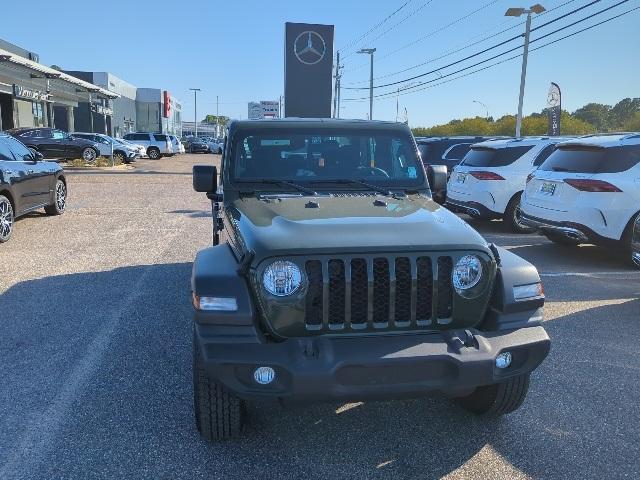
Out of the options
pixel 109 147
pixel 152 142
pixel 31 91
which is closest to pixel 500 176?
pixel 109 147

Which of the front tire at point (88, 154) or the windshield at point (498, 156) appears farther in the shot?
the front tire at point (88, 154)

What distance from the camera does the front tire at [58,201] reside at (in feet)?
36.3

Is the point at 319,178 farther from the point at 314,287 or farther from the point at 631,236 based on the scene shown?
the point at 631,236

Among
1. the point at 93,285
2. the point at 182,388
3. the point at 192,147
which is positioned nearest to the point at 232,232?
the point at 182,388

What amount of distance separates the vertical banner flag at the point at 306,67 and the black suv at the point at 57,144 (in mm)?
10227

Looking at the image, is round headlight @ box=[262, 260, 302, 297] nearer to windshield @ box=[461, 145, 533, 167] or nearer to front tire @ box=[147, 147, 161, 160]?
windshield @ box=[461, 145, 533, 167]

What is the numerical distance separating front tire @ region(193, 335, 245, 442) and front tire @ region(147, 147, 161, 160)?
39.0 metres

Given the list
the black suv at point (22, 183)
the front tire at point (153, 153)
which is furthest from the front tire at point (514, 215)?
the front tire at point (153, 153)

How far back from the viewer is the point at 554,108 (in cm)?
2642

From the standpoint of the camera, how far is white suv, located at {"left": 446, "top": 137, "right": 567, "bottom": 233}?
1041 centimetres

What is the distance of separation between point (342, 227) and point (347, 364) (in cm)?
81

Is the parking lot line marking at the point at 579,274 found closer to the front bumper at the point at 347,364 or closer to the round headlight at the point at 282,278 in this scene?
the front bumper at the point at 347,364

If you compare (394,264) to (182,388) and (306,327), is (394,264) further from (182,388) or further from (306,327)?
(182,388)

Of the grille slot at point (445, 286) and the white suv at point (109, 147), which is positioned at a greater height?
the white suv at point (109, 147)
